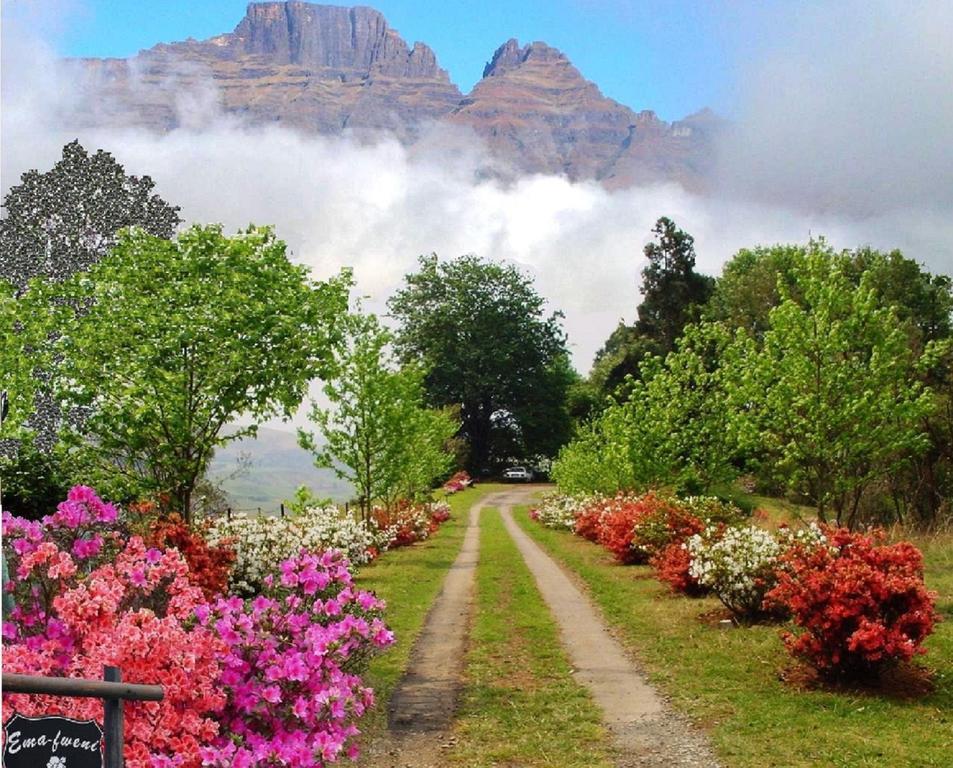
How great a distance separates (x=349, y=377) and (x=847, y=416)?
1220 cm

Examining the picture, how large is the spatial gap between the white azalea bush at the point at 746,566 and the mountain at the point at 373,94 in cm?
719

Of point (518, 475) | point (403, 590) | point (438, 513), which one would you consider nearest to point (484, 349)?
point (518, 475)

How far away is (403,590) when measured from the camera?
721 inches

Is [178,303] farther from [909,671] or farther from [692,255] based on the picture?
[692,255]

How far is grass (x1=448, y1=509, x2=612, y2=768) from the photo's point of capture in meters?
8.20

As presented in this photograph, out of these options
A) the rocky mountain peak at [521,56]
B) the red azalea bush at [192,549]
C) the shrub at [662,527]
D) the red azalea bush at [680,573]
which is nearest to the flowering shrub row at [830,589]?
the red azalea bush at [680,573]

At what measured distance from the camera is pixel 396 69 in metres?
76.6

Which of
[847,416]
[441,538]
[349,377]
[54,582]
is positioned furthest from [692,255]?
[54,582]

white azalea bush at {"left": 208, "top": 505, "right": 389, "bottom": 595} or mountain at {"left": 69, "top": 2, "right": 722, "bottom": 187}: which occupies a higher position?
mountain at {"left": 69, "top": 2, "right": 722, "bottom": 187}

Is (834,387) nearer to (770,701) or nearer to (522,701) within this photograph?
(770,701)

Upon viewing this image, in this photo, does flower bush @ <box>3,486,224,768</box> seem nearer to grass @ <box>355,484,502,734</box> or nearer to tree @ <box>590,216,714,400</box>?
grass @ <box>355,484,502,734</box>

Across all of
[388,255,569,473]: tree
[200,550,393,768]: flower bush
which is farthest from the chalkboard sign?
[388,255,569,473]: tree

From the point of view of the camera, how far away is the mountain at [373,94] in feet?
68.5

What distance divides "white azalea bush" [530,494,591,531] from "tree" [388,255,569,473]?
33.0 m
